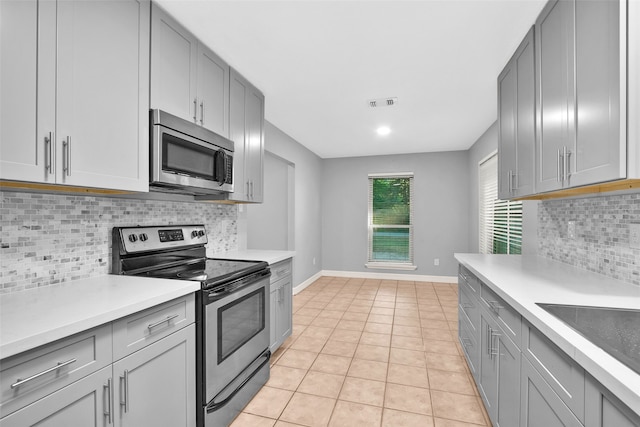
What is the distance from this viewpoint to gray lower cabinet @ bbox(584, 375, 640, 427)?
27.1 inches

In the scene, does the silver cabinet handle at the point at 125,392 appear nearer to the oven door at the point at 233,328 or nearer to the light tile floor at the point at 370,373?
the oven door at the point at 233,328

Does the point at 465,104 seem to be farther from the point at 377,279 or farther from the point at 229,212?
the point at 377,279

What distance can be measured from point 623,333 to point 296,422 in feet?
5.47

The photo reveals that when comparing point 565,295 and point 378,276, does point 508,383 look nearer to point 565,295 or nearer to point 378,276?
point 565,295

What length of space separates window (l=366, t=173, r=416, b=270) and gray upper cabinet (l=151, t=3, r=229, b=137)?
4.01 meters

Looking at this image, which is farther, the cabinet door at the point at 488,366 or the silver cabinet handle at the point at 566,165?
the cabinet door at the point at 488,366

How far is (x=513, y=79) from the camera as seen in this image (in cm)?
212

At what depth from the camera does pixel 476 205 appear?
4.74m

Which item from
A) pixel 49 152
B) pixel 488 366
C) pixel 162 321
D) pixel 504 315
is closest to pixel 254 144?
pixel 49 152

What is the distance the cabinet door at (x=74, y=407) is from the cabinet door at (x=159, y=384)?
46mm

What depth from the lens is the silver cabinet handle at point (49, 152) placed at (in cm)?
120

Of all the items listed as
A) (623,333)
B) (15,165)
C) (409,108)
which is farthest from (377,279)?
(15,165)

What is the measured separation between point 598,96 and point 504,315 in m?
1.02

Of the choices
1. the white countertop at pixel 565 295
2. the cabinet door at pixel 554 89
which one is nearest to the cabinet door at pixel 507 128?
the cabinet door at pixel 554 89
